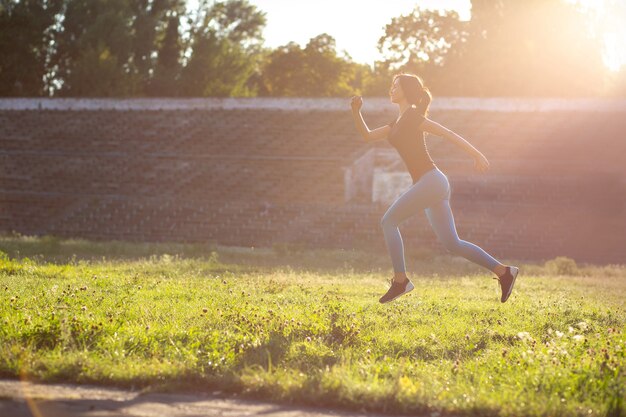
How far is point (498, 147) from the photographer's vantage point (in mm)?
31938

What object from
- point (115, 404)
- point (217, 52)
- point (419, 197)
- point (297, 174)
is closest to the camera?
point (115, 404)

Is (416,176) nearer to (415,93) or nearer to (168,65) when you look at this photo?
(415,93)

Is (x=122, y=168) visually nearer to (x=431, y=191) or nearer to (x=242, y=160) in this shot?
(x=242, y=160)

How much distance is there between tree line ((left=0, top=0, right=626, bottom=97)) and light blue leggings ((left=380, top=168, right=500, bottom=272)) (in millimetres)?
41139

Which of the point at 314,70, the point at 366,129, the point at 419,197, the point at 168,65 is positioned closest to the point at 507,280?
the point at 419,197

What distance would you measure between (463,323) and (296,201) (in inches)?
874

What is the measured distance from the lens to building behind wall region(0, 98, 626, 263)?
26828 mm

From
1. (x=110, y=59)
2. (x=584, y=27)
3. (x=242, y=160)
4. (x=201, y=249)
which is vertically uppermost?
(x=584, y=27)

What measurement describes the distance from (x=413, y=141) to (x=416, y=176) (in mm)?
337

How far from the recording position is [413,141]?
7395 millimetres

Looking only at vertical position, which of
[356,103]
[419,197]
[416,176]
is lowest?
[419,197]

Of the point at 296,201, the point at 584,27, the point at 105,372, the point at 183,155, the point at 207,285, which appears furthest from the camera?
the point at 584,27

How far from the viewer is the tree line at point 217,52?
1864 inches

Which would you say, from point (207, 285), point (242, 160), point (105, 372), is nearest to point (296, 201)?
point (242, 160)
